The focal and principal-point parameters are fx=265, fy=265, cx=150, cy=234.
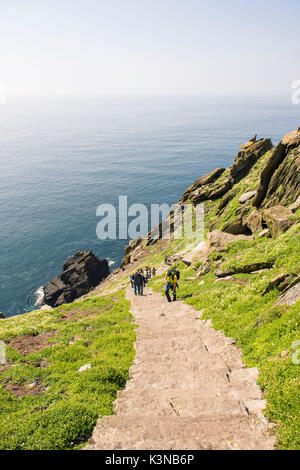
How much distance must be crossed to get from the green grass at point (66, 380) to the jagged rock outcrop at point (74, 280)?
142 ft

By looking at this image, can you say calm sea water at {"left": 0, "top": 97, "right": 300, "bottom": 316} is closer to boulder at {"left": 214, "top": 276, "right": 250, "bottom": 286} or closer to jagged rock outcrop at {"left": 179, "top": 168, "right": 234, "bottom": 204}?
jagged rock outcrop at {"left": 179, "top": 168, "right": 234, "bottom": 204}

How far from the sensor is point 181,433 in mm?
7438

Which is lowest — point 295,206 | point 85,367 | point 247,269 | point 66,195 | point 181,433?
point 66,195

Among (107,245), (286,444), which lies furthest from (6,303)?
(286,444)

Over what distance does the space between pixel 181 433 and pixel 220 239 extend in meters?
25.3

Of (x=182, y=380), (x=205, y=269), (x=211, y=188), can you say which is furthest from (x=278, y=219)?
(x=211, y=188)

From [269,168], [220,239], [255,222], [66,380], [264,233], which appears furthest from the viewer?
[269,168]

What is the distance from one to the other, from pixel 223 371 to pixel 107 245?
76066mm

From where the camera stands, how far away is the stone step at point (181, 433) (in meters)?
6.97

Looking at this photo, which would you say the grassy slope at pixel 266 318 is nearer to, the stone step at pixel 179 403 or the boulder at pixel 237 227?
the stone step at pixel 179 403

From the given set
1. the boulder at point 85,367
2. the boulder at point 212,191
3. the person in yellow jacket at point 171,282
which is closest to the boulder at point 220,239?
the person in yellow jacket at point 171,282

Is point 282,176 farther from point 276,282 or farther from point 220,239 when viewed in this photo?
point 276,282

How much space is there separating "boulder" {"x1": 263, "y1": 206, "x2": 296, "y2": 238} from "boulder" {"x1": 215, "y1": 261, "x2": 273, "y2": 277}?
596 centimetres
